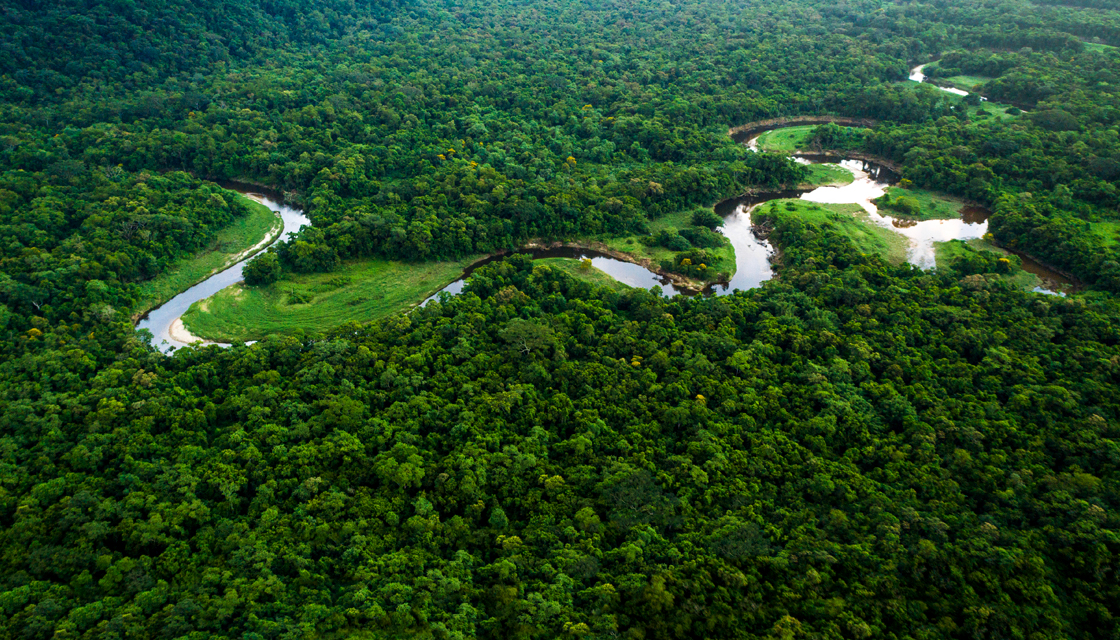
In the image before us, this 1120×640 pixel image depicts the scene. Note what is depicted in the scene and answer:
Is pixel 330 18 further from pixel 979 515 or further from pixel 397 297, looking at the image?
pixel 979 515

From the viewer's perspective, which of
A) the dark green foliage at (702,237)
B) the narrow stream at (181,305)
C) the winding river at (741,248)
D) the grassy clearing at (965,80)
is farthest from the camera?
the grassy clearing at (965,80)

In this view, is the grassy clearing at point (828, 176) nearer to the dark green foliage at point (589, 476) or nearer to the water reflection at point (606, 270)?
the water reflection at point (606, 270)

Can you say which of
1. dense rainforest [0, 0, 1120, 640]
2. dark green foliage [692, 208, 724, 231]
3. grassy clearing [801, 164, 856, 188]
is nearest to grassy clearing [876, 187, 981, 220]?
dense rainforest [0, 0, 1120, 640]

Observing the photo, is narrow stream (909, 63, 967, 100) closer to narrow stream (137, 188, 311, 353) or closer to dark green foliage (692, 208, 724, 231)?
dark green foliage (692, 208, 724, 231)

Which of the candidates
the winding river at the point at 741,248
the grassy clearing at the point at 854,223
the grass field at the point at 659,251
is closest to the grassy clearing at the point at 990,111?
the winding river at the point at 741,248

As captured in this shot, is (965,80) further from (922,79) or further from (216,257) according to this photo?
(216,257)

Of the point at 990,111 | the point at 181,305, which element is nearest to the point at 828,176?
the point at 990,111

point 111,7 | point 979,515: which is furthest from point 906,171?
point 111,7
